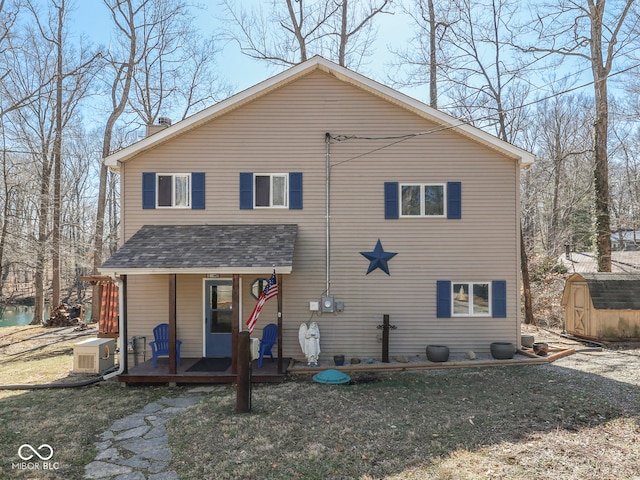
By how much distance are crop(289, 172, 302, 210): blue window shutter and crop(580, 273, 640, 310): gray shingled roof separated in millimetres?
8263

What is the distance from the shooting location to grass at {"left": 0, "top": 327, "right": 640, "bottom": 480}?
4.56 metres

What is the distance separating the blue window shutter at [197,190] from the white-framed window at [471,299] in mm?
6477

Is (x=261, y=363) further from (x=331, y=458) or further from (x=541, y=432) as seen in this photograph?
(x=541, y=432)

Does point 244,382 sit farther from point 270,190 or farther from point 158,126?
point 158,126

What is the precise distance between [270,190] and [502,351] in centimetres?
660

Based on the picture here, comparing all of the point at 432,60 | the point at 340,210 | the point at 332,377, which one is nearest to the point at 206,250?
the point at 340,210

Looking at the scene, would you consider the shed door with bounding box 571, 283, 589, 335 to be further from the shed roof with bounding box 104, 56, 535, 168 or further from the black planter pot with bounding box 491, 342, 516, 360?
the shed roof with bounding box 104, 56, 535, 168

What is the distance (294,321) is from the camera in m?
9.57

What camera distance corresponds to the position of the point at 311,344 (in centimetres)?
900

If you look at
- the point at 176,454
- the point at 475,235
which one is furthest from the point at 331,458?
the point at 475,235

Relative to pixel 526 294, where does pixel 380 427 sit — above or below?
below

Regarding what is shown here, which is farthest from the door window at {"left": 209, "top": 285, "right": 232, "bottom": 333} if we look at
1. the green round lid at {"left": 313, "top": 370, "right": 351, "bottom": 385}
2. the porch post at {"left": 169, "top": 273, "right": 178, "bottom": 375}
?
the green round lid at {"left": 313, "top": 370, "right": 351, "bottom": 385}

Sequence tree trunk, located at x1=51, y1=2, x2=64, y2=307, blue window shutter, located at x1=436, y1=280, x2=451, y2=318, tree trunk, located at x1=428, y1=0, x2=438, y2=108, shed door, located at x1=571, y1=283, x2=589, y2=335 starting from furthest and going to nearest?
tree trunk, located at x1=51, y1=2, x2=64, y2=307 < tree trunk, located at x1=428, y1=0, x2=438, y2=108 < shed door, located at x1=571, y1=283, x2=589, y2=335 < blue window shutter, located at x1=436, y1=280, x2=451, y2=318

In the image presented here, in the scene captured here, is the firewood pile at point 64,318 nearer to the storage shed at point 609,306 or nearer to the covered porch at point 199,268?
the covered porch at point 199,268
